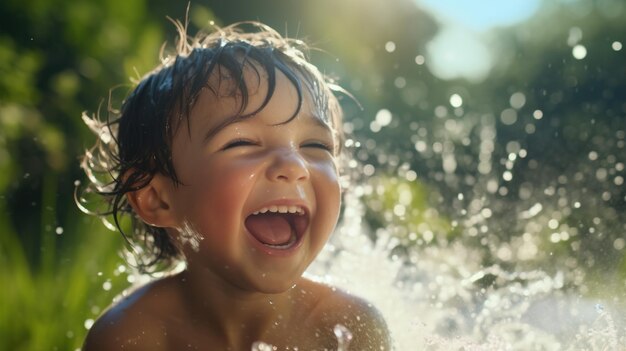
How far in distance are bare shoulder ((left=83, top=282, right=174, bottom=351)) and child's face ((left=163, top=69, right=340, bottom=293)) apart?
27cm

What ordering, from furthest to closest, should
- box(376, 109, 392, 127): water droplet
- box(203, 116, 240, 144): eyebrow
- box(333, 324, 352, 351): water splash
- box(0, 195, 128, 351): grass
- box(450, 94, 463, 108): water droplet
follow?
box(450, 94, 463, 108): water droplet → box(376, 109, 392, 127): water droplet → box(0, 195, 128, 351): grass → box(333, 324, 352, 351): water splash → box(203, 116, 240, 144): eyebrow

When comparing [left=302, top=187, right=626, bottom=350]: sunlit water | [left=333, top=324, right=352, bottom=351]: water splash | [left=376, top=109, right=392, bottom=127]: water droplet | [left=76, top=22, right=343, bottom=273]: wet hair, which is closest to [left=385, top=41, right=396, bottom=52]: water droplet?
[left=376, top=109, right=392, bottom=127]: water droplet

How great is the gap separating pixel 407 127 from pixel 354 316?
5481mm

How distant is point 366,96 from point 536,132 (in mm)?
1648

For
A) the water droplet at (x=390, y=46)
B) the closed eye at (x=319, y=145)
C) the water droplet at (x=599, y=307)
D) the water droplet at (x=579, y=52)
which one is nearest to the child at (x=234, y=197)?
the closed eye at (x=319, y=145)

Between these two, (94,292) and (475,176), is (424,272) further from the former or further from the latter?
(475,176)

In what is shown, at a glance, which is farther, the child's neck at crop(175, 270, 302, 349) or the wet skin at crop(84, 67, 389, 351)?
the child's neck at crop(175, 270, 302, 349)

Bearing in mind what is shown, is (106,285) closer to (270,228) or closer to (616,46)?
(270,228)

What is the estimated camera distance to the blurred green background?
4.00 metres

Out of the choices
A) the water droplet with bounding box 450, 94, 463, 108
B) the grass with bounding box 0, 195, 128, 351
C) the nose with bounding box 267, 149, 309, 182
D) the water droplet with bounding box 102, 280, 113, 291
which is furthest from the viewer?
the water droplet with bounding box 450, 94, 463, 108

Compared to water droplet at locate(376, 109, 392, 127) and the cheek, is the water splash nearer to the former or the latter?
the cheek

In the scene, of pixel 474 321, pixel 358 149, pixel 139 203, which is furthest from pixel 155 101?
pixel 358 149

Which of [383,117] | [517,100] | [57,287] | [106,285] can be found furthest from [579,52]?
[57,287]

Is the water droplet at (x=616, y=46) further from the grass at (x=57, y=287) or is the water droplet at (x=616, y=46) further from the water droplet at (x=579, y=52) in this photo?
the grass at (x=57, y=287)
